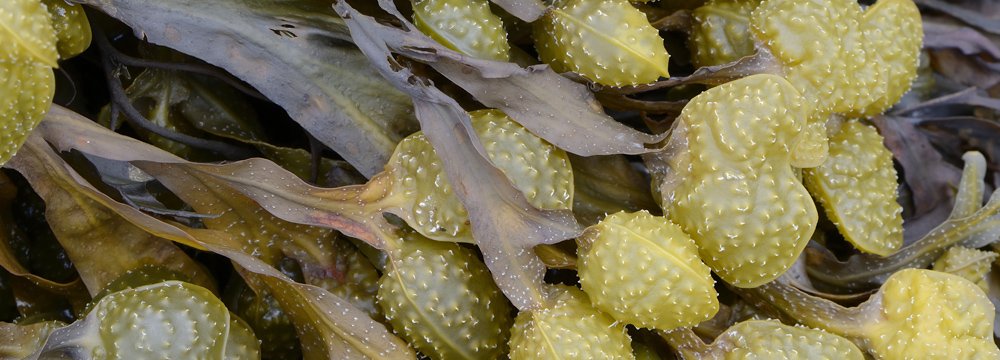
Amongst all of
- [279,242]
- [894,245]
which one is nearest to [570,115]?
[279,242]

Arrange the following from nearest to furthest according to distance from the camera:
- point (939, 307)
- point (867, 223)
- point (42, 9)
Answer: point (42, 9) → point (939, 307) → point (867, 223)

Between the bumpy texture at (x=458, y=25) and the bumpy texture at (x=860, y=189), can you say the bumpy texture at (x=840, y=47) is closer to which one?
the bumpy texture at (x=860, y=189)

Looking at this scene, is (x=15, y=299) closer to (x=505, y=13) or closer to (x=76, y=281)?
(x=76, y=281)

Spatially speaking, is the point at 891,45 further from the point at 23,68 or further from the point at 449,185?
the point at 23,68

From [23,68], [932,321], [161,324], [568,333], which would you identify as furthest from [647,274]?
[23,68]

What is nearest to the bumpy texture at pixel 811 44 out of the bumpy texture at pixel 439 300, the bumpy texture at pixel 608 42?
the bumpy texture at pixel 608 42
